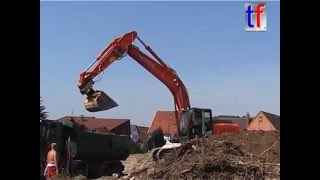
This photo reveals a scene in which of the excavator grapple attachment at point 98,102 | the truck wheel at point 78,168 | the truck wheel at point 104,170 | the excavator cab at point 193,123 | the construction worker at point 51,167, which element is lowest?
the truck wheel at point 104,170

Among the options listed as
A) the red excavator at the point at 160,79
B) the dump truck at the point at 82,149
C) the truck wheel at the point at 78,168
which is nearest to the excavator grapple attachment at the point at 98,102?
the red excavator at the point at 160,79

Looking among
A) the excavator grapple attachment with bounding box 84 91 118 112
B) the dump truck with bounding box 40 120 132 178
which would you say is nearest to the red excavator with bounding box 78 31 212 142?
the excavator grapple attachment with bounding box 84 91 118 112

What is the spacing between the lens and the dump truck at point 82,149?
1463 centimetres

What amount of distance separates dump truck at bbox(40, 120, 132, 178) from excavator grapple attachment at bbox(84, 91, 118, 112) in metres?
0.96

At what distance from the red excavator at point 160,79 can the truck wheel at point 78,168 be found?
177 cm

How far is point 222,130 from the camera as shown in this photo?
18.3 meters

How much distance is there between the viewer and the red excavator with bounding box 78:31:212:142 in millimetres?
15216

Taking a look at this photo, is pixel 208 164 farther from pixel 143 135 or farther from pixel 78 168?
pixel 143 135

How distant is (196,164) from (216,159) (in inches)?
20.5

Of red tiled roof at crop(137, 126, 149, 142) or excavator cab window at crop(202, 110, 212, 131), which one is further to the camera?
red tiled roof at crop(137, 126, 149, 142)

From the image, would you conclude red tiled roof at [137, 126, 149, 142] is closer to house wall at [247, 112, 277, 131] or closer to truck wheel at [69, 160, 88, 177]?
house wall at [247, 112, 277, 131]

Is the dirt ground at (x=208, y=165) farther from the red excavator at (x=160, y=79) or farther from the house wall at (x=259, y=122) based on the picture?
the house wall at (x=259, y=122)

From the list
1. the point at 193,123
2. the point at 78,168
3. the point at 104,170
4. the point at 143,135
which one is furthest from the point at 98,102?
the point at 143,135
